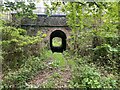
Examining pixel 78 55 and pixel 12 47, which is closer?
pixel 12 47

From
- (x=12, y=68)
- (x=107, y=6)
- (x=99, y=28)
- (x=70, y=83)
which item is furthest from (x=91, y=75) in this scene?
(x=99, y=28)

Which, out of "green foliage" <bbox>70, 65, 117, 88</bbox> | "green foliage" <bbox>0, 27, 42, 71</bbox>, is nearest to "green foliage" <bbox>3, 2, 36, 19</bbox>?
"green foliage" <bbox>70, 65, 117, 88</bbox>

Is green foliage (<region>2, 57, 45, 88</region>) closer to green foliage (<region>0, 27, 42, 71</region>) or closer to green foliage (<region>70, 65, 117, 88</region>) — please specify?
green foliage (<region>0, 27, 42, 71</region>)

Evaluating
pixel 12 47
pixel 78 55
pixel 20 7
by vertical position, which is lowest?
pixel 78 55

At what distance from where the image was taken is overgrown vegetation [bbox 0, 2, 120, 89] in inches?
167

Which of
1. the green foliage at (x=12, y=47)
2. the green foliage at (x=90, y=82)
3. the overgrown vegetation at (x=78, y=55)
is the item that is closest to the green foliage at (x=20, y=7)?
the overgrown vegetation at (x=78, y=55)

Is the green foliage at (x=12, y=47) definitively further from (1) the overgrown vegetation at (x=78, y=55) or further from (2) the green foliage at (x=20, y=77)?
(2) the green foliage at (x=20, y=77)

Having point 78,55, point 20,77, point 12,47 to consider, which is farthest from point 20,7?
point 78,55

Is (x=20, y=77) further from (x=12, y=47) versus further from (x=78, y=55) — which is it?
(x=78, y=55)

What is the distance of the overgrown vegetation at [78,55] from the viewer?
425cm

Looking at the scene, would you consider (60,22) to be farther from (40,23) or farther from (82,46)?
(82,46)

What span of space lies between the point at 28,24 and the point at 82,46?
12.6ft

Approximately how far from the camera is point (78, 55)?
8.11 m

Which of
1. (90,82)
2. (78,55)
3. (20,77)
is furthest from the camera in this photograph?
(78,55)
